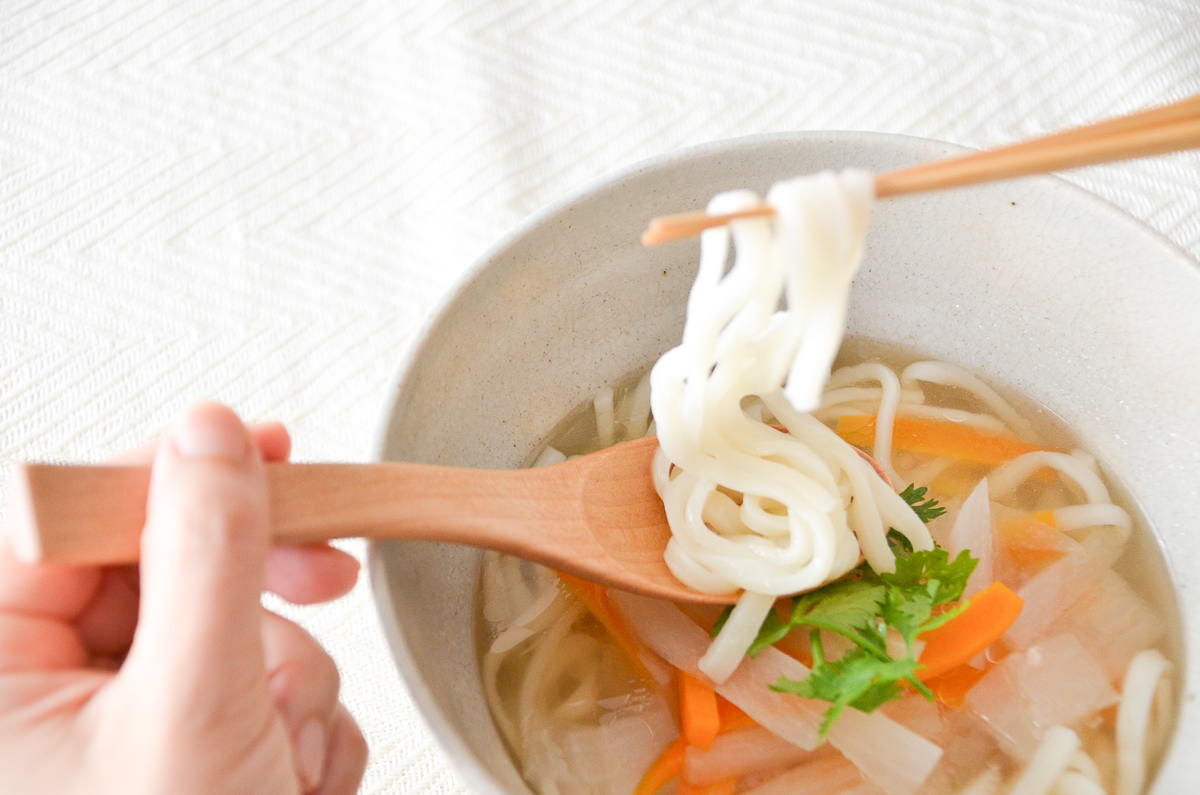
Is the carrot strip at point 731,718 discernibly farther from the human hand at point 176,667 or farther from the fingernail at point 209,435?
the fingernail at point 209,435

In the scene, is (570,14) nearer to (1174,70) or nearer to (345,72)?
(345,72)

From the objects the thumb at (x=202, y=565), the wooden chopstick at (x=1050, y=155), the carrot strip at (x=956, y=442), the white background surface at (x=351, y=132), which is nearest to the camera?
the thumb at (x=202, y=565)

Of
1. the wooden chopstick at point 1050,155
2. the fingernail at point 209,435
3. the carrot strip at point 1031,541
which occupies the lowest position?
the carrot strip at point 1031,541

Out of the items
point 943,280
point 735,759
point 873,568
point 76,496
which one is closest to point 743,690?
point 735,759

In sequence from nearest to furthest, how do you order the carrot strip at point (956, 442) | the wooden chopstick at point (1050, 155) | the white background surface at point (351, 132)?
the wooden chopstick at point (1050, 155), the carrot strip at point (956, 442), the white background surface at point (351, 132)

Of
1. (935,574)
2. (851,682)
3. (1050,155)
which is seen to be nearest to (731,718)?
(851,682)

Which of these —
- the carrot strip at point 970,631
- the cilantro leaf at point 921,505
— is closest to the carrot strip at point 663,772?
the carrot strip at point 970,631

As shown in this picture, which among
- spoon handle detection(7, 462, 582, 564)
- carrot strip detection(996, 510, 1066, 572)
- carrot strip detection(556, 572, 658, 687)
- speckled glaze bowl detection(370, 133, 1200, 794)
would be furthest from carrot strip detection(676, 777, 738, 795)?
carrot strip detection(996, 510, 1066, 572)
